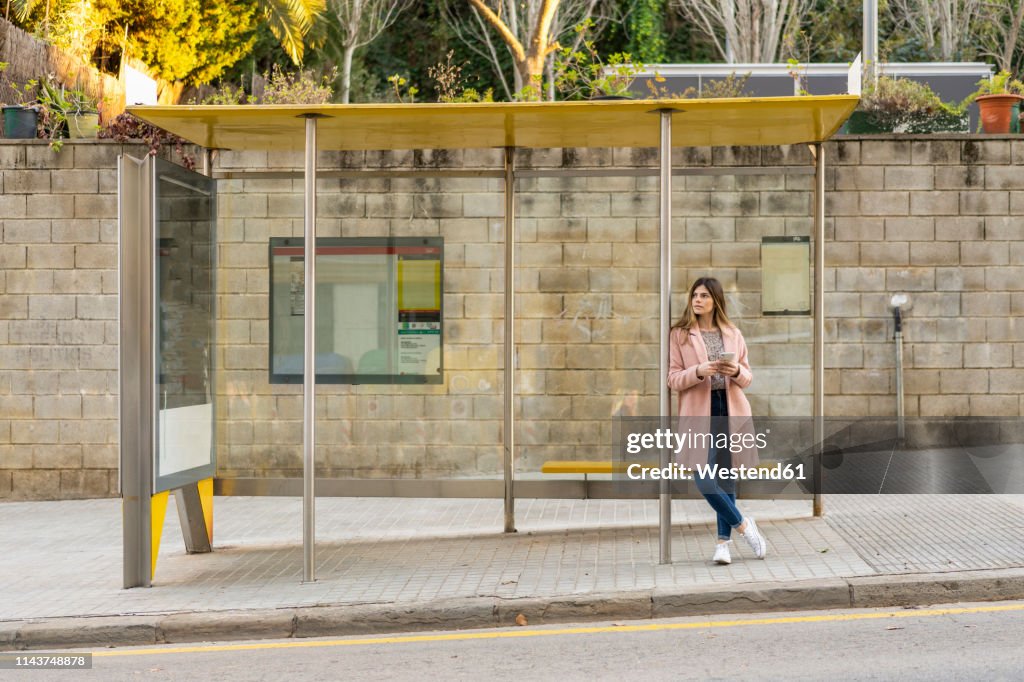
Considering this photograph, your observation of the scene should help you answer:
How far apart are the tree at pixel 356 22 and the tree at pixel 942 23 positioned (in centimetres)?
1211

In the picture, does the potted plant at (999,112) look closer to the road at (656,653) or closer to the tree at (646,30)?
the road at (656,653)

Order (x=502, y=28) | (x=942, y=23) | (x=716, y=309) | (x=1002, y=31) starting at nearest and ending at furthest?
(x=716, y=309) < (x=502, y=28) < (x=1002, y=31) < (x=942, y=23)

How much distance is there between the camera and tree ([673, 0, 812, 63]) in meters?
26.4

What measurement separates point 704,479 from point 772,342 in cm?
214

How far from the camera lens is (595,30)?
97.9 feet

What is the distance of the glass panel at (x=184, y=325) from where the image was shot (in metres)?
7.46

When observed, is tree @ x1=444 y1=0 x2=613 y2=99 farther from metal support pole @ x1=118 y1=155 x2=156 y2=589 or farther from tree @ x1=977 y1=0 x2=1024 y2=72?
tree @ x1=977 y1=0 x2=1024 y2=72

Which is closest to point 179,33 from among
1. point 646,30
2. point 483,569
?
point 646,30

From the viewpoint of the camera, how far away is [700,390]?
300 inches

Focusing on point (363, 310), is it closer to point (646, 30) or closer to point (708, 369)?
point (708, 369)

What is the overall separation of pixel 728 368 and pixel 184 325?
3.45 meters

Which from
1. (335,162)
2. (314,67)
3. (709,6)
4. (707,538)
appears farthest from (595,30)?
(707,538)

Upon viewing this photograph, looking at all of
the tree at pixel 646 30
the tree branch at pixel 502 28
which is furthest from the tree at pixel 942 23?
the tree branch at pixel 502 28

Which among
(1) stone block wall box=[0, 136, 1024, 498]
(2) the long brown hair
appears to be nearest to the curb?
(2) the long brown hair
